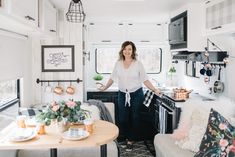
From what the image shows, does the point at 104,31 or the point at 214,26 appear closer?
the point at 214,26

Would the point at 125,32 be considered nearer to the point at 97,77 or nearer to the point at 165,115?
the point at 97,77

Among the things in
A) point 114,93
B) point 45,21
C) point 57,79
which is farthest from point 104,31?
point 45,21

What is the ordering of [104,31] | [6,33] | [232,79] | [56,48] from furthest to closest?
[104,31] < [56,48] < [232,79] < [6,33]

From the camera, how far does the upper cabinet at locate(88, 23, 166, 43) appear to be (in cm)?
541

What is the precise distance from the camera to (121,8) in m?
4.00

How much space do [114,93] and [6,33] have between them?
264 centimetres

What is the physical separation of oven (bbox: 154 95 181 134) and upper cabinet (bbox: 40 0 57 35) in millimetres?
1800

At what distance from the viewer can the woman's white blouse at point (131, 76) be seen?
13.8ft

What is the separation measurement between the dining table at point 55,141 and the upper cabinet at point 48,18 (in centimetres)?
118

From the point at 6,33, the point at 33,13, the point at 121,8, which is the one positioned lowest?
the point at 6,33

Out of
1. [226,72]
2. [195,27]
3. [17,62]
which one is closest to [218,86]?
[226,72]

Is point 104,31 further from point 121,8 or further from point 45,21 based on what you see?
point 45,21

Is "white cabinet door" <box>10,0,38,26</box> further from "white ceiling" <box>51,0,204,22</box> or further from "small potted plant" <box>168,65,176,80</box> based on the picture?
"small potted plant" <box>168,65,176,80</box>

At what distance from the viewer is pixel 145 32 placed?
5.51m
